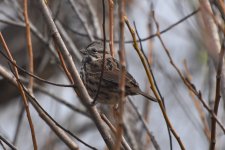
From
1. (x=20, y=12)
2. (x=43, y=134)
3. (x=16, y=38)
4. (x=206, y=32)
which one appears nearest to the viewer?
(x=206, y=32)

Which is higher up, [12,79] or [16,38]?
[16,38]

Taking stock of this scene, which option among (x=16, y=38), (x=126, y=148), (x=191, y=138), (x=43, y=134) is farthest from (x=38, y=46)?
(x=126, y=148)

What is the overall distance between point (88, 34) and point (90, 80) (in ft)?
2.68

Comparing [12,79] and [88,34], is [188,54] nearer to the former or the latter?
[88,34]

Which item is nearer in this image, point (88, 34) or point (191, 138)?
point (88, 34)

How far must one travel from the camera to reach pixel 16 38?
845 centimetres

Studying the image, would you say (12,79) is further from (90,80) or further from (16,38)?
(16,38)

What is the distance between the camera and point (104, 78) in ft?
15.8

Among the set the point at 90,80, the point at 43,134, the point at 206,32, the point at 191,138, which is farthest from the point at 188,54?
the point at 206,32

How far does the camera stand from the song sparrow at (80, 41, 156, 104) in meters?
4.68

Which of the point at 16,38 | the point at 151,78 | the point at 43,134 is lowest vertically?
the point at 43,134

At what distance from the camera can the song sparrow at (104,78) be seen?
4676mm

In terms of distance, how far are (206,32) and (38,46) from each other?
510 cm

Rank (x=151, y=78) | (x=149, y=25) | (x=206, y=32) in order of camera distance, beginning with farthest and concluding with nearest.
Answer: (x=149, y=25), (x=206, y=32), (x=151, y=78)
